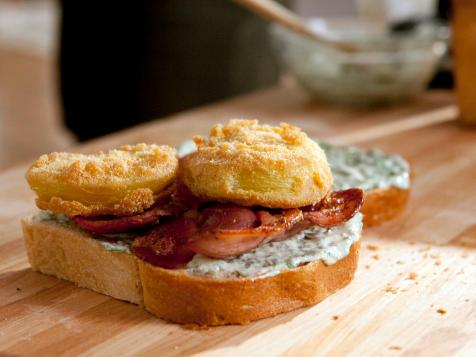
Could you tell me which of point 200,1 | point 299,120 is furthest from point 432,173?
point 200,1

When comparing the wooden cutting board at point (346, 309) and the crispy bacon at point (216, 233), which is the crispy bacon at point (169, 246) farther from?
the wooden cutting board at point (346, 309)

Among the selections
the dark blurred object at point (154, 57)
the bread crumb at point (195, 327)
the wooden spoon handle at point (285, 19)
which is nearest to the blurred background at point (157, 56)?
the dark blurred object at point (154, 57)

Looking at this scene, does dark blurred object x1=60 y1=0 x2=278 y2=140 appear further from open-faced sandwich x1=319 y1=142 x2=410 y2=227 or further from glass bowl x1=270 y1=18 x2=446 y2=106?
open-faced sandwich x1=319 y1=142 x2=410 y2=227

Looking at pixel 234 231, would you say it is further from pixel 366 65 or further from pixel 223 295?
pixel 366 65

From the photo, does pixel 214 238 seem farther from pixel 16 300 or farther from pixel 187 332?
pixel 16 300

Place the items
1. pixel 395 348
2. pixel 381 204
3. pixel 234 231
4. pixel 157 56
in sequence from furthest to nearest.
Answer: pixel 157 56 → pixel 381 204 → pixel 234 231 → pixel 395 348

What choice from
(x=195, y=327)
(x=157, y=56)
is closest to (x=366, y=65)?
(x=157, y=56)
